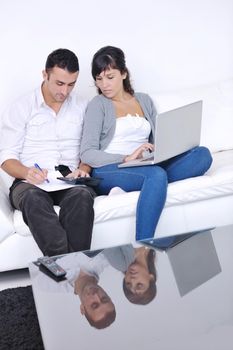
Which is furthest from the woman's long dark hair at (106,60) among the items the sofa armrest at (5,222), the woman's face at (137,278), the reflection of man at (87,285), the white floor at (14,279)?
the woman's face at (137,278)

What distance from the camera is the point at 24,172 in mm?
2418

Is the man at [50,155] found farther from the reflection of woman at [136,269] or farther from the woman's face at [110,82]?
the reflection of woman at [136,269]

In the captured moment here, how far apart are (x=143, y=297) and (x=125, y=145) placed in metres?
1.33

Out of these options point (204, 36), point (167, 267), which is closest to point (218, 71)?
point (204, 36)

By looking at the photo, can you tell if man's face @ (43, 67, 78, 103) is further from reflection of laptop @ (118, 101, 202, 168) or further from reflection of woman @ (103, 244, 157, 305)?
reflection of woman @ (103, 244, 157, 305)

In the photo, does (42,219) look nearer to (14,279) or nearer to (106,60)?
(14,279)

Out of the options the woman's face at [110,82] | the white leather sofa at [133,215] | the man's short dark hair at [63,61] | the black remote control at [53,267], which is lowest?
the white leather sofa at [133,215]

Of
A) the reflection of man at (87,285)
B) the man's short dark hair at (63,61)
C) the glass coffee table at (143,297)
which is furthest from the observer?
the man's short dark hair at (63,61)

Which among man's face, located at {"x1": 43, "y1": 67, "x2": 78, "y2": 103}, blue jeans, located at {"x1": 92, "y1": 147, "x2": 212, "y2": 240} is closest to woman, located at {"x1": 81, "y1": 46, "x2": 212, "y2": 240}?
blue jeans, located at {"x1": 92, "y1": 147, "x2": 212, "y2": 240}

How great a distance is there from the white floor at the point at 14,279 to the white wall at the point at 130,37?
0.96m

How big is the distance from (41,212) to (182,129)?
0.66 m

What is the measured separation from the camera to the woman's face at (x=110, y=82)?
8.53 feet

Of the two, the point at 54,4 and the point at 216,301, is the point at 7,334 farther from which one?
the point at 54,4

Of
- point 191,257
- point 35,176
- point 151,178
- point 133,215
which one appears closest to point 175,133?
point 151,178
